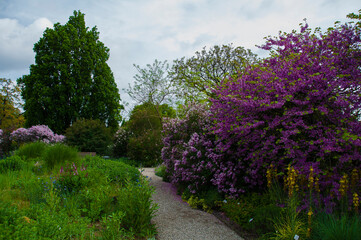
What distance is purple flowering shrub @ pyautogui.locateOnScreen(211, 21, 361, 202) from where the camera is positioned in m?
4.01

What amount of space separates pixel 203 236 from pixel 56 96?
17669mm

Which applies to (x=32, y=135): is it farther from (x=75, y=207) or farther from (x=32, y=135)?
(x=75, y=207)

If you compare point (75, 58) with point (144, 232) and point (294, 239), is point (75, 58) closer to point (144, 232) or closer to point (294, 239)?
point (144, 232)

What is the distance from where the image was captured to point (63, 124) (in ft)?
61.2

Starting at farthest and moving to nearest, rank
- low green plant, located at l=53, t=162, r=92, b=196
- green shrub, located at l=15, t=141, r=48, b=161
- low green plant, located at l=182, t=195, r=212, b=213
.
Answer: green shrub, located at l=15, t=141, r=48, b=161
low green plant, located at l=182, t=195, r=212, b=213
low green plant, located at l=53, t=162, r=92, b=196

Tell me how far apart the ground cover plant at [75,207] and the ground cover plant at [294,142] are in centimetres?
181

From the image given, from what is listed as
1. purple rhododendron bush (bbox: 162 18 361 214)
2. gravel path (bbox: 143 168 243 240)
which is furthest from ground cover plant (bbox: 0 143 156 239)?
purple rhododendron bush (bbox: 162 18 361 214)

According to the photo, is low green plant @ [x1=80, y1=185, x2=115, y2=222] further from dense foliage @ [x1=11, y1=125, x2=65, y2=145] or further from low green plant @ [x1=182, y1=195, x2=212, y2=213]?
dense foliage @ [x1=11, y1=125, x2=65, y2=145]

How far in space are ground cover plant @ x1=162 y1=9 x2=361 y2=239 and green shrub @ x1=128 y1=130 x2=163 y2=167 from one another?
24.5ft

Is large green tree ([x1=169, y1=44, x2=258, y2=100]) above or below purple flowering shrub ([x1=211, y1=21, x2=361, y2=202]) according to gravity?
above

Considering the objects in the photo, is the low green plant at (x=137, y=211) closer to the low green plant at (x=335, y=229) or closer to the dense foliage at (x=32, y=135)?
the low green plant at (x=335, y=229)

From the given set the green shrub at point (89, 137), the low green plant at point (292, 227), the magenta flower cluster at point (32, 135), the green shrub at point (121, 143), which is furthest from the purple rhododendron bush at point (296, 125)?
the magenta flower cluster at point (32, 135)

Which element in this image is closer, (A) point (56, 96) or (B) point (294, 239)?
(B) point (294, 239)

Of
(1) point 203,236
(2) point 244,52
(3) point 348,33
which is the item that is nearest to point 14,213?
(1) point 203,236
